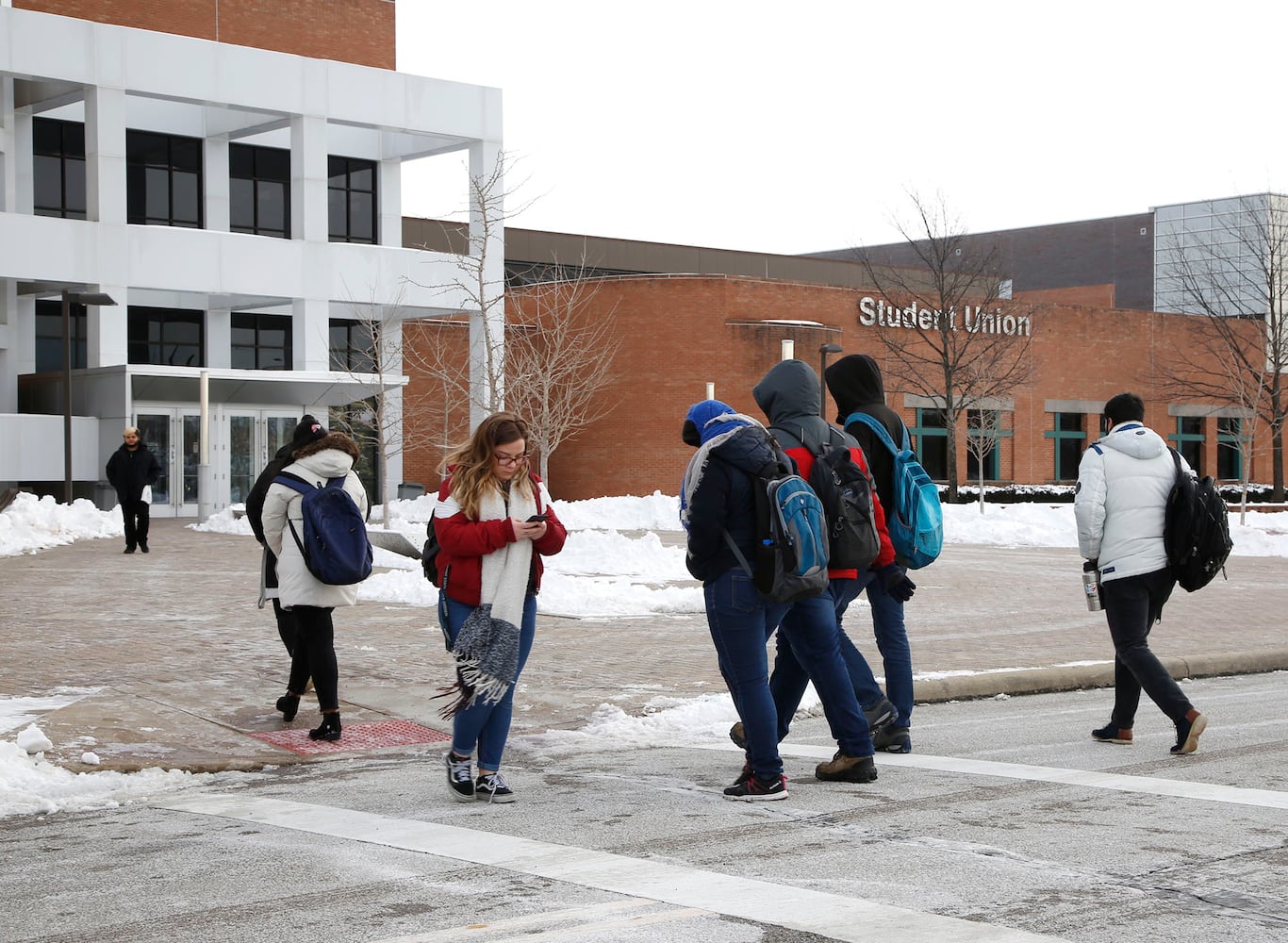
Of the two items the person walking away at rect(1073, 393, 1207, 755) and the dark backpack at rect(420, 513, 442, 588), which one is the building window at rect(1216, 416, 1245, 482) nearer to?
the person walking away at rect(1073, 393, 1207, 755)

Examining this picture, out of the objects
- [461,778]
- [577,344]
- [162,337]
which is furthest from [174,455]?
[461,778]

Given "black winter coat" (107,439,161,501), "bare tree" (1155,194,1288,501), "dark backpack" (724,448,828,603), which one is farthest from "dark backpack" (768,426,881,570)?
"bare tree" (1155,194,1288,501)

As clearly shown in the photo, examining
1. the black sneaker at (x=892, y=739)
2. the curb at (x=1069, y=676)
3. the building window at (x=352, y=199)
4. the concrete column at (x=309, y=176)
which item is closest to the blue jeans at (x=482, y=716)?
the black sneaker at (x=892, y=739)

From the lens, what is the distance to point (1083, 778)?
7250 mm

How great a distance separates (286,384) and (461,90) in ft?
33.3

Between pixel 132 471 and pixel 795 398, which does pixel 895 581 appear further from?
pixel 132 471

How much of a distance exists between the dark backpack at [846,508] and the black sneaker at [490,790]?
72.7 inches

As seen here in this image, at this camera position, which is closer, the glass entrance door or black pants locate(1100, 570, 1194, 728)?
black pants locate(1100, 570, 1194, 728)

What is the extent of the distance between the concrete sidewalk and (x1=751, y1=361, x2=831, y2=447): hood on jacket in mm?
3081

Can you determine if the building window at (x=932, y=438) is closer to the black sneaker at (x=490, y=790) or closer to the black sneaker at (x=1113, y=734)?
the black sneaker at (x=1113, y=734)

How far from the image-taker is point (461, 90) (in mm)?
Result: 42219

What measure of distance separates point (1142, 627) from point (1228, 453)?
203 ft

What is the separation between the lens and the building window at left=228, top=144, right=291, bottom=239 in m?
43.2

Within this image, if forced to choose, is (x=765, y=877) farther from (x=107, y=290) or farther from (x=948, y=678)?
(x=107, y=290)
